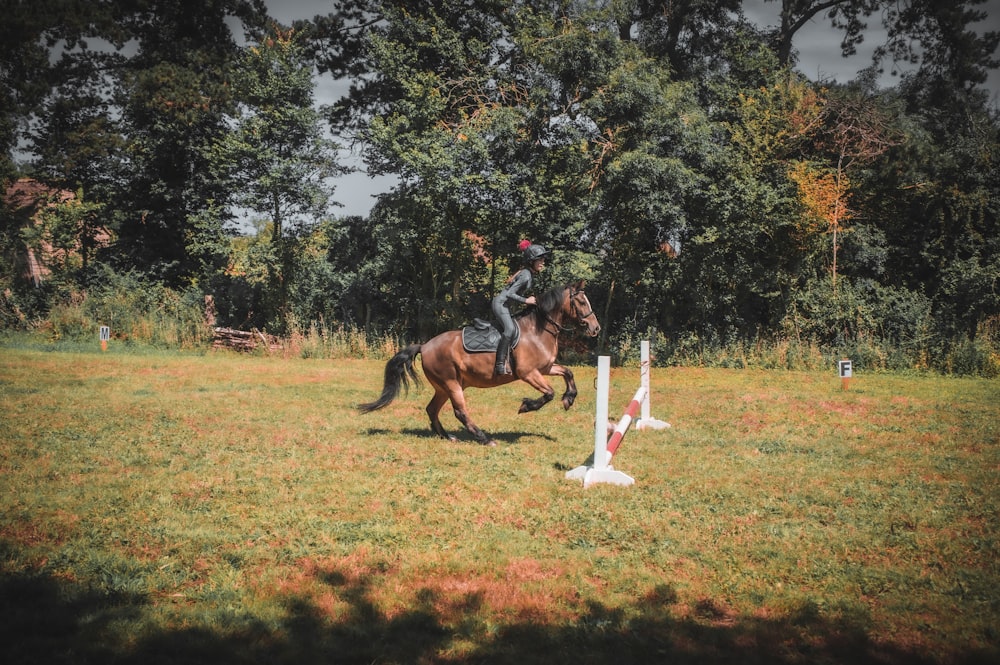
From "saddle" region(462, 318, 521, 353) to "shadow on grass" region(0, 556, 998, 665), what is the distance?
5281 mm

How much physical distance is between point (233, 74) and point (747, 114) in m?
17.8

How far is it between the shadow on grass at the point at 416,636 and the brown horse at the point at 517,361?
5175 millimetres

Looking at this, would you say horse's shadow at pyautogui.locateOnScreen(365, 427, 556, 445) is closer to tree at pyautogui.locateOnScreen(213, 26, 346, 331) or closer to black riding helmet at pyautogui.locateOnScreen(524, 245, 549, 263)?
black riding helmet at pyautogui.locateOnScreen(524, 245, 549, 263)

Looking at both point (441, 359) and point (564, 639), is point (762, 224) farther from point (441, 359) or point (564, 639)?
point (564, 639)

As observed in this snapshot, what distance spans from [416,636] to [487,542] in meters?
1.56

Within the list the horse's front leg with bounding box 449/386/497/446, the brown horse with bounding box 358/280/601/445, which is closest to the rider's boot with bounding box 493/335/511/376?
the brown horse with bounding box 358/280/601/445

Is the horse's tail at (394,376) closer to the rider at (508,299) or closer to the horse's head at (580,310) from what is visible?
the rider at (508,299)

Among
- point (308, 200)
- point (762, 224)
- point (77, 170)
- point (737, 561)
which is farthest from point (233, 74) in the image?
point (737, 561)

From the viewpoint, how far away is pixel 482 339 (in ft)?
32.1

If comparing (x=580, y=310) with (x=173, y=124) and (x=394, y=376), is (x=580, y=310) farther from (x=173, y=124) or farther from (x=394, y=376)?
(x=173, y=124)

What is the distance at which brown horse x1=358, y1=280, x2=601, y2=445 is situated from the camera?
9781 millimetres

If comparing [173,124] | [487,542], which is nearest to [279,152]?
[173,124]

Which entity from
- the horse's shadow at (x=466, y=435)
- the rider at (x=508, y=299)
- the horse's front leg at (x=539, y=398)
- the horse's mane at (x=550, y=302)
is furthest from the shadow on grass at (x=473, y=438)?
the horse's mane at (x=550, y=302)

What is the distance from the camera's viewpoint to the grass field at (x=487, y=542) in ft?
13.8
